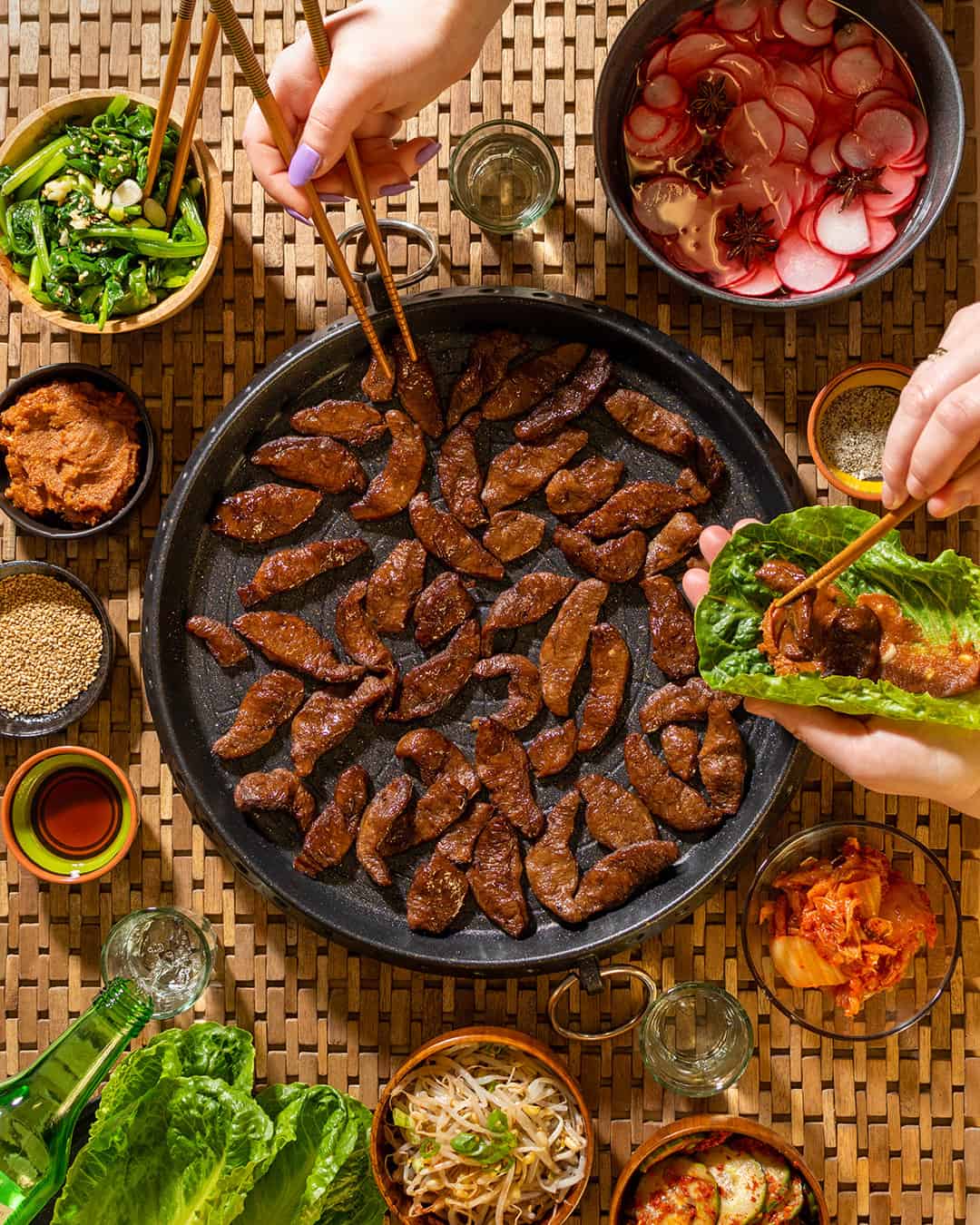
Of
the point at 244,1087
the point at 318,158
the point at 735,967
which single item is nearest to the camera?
the point at 318,158

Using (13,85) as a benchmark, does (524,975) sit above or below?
below

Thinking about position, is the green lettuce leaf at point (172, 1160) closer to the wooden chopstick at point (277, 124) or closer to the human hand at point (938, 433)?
the wooden chopstick at point (277, 124)

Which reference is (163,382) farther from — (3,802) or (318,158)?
(3,802)

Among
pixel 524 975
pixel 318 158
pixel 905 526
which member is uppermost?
pixel 318 158

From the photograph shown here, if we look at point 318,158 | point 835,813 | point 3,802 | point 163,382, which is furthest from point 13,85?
point 835,813

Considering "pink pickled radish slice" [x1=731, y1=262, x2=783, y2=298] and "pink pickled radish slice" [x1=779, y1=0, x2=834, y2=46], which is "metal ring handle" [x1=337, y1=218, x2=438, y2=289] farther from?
"pink pickled radish slice" [x1=779, y1=0, x2=834, y2=46]

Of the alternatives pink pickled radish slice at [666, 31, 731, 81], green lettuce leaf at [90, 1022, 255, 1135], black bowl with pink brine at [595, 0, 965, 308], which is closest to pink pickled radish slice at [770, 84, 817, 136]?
black bowl with pink brine at [595, 0, 965, 308]
